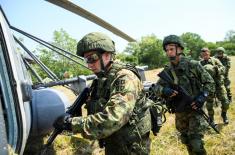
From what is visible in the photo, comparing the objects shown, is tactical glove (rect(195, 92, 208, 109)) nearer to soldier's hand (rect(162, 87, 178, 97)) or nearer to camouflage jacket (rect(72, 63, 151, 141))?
soldier's hand (rect(162, 87, 178, 97))

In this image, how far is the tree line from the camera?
163 ft

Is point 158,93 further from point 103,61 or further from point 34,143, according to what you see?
point 34,143

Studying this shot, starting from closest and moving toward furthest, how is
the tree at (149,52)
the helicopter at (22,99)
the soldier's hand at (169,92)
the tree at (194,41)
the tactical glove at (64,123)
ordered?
the tactical glove at (64,123) → the helicopter at (22,99) → the soldier's hand at (169,92) → the tree at (149,52) → the tree at (194,41)

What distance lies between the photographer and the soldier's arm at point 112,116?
2.10 meters

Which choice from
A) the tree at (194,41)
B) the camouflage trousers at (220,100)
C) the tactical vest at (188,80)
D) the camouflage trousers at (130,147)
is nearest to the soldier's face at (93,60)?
the camouflage trousers at (130,147)

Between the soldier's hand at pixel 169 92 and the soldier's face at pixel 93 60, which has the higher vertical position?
the soldier's face at pixel 93 60

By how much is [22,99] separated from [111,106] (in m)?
1.06

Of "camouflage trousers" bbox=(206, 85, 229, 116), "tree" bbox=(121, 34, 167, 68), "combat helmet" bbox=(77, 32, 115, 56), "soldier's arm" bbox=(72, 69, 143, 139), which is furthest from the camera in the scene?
"tree" bbox=(121, 34, 167, 68)

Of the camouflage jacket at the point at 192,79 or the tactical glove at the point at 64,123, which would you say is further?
the camouflage jacket at the point at 192,79

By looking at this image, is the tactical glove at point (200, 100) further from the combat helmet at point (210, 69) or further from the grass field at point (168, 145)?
the combat helmet at point (210, 69)

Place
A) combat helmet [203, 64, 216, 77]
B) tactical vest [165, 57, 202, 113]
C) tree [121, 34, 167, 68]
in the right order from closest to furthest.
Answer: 1. tactical vest [165, 57, 202, 113]
2. combat helmet [203, 64, 216, 77]
3. tree [121, 34, 167, 68]

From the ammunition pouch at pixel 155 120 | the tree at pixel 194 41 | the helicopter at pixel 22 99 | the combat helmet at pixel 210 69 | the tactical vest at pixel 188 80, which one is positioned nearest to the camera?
the helicopter at pixel 22 99

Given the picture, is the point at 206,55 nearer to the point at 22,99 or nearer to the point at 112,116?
the point at 22,99

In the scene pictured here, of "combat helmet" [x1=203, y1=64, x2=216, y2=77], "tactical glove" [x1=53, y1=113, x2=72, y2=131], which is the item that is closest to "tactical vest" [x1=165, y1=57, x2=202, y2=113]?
"tactical glove" [x1=53, y1=113, x2=72, y2=131]
